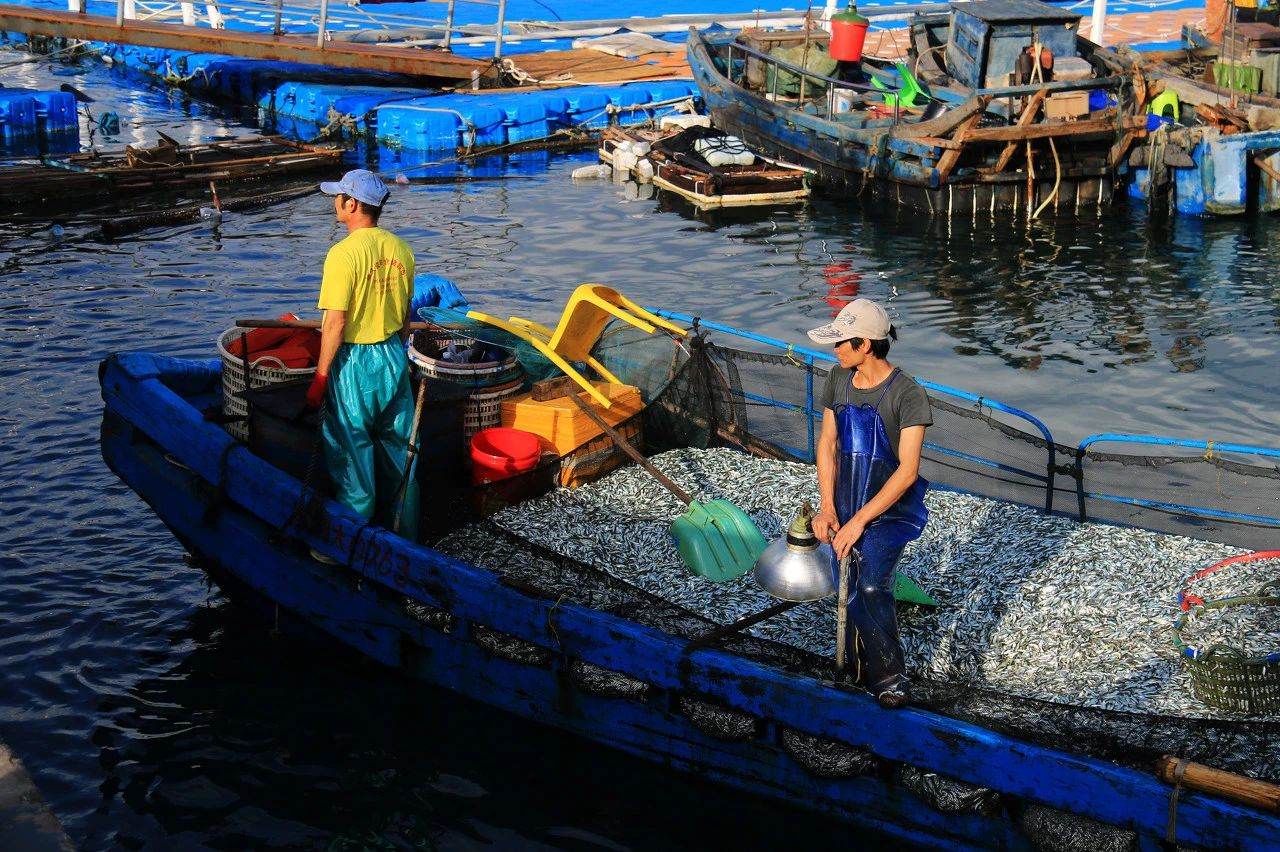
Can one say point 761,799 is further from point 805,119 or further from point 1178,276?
point 805,119

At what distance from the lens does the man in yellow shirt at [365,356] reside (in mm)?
7254

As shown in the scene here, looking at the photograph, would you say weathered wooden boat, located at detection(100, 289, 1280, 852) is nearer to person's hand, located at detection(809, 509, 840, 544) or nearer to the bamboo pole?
the bamboo pole

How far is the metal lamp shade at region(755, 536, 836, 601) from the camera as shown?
19.7ft

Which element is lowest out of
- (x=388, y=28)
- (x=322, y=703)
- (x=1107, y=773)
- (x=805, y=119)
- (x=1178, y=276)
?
(x=322, y=703)

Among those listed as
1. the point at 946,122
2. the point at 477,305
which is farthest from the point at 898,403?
the point at 946,122

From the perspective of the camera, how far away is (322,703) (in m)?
8.23

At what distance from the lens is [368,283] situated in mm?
7316

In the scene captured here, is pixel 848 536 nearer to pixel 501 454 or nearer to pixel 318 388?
pixel 318 388

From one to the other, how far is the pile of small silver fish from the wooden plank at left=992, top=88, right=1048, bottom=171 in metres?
14.1

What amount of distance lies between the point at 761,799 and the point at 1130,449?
7.39m

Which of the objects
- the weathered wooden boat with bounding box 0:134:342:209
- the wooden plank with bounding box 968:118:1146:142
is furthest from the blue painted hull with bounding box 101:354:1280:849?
the wooden plank with bounding box 968:118:1146:142

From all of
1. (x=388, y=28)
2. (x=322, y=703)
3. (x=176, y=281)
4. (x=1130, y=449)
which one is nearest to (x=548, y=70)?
(x=388, y=28)

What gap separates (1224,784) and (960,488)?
169 inches

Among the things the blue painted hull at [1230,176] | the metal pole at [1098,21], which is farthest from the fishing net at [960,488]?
the metal pole at [1098,21]
